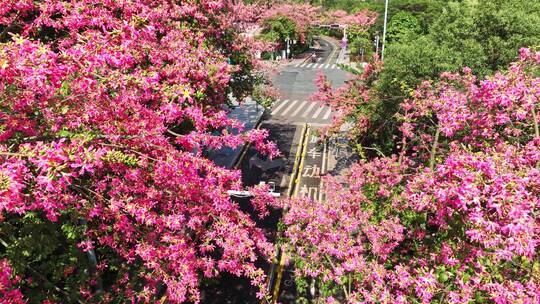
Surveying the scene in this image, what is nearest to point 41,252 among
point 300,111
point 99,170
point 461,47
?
point 99,170

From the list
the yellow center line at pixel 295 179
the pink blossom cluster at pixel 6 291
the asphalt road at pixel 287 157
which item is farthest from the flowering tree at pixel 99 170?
the yellow center line at pixel 295 179

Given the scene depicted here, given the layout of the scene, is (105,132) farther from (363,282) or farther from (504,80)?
(504,80)

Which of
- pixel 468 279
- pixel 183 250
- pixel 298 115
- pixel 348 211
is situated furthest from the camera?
pixel 298 115

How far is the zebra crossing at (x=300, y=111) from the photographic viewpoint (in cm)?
2644

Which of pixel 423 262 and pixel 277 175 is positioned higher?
pixel 423 262

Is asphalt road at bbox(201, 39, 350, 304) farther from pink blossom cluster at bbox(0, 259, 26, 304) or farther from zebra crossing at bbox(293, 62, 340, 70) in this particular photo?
zebra crossing at bbox(293, 62, 340, 70)

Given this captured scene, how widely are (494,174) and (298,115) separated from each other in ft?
74.4

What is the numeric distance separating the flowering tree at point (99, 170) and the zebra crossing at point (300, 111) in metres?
17.7

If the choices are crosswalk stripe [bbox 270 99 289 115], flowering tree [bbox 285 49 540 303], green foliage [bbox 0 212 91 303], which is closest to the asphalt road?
crosswalk stripe [bbox 270 99 289 115]

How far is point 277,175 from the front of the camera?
724 inches

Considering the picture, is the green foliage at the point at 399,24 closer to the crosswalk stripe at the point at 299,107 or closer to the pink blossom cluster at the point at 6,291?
the crosswalk stripe at the point at 299,107

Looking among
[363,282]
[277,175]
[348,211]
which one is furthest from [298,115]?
[363,282]

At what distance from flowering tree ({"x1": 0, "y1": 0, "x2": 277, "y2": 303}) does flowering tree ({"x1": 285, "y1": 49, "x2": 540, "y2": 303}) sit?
168 centimetres

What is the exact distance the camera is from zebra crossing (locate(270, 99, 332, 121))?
26438mm
